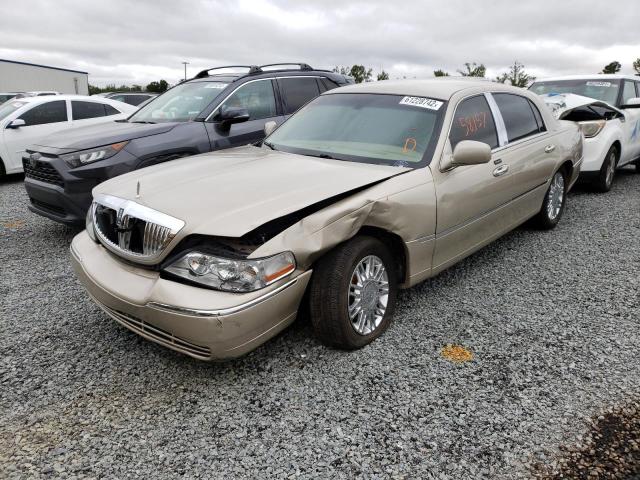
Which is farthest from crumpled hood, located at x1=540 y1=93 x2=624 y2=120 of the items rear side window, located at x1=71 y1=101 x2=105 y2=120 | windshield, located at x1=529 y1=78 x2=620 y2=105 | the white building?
the white building

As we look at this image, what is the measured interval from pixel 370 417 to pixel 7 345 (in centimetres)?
233

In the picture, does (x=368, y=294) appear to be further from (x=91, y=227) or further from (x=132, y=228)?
(x=91, y=227)

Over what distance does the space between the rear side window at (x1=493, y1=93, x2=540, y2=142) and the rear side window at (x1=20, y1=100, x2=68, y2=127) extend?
8007mm

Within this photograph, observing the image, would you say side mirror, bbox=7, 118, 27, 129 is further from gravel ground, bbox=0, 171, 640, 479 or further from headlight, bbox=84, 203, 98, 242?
headlight, bbox=84, 203, 98, 242

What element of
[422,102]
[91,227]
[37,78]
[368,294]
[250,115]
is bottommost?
[368,294]

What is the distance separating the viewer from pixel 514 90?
4.77m

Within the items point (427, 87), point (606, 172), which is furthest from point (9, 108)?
point (606, 172)

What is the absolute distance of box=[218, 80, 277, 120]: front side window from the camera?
584 cm

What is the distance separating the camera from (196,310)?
2.43m

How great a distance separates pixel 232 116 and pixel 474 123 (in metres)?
2.64

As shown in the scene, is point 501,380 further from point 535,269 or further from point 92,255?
point 92,255

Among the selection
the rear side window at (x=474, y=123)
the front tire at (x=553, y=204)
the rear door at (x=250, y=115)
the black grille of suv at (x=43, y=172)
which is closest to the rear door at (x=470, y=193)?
the rear side window at (x=474, y=123)

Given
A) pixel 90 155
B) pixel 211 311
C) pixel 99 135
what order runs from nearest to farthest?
pixel 211 311
pixel 90 155
pixel 99 135

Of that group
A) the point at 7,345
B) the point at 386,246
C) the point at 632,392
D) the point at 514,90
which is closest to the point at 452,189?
the point at 386,246
